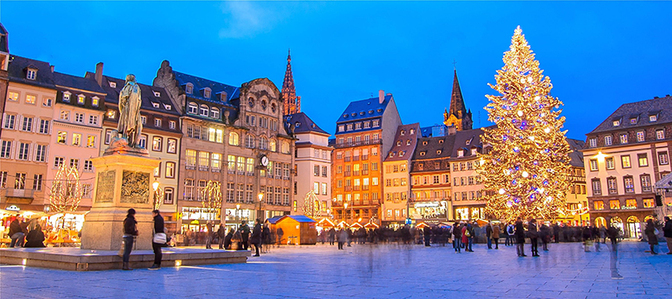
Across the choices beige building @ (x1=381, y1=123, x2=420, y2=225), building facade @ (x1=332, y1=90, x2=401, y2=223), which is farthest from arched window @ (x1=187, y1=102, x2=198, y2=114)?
beige building @ (x1=381, y1=123, x2=420, y2=225)

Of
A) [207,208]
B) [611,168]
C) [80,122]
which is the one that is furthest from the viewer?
[611,168]

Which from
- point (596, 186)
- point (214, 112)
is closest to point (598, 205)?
point (596, 186)

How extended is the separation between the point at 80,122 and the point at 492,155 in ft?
118

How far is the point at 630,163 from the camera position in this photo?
58000mm

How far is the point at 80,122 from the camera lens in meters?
48.2

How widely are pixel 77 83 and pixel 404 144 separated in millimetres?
45550

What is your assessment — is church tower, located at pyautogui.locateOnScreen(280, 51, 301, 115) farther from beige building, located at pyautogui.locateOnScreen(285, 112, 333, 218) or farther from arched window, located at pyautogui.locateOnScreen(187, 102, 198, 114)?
arched window, located at pyautogui.locateOnScreen(187, 102, 198, 114)

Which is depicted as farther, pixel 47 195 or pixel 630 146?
pixel 630 146

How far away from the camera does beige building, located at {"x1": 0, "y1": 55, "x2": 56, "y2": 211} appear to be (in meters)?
43.3

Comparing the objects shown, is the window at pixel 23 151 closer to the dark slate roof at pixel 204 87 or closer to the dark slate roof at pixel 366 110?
the dark slate roof at pixel 204 87

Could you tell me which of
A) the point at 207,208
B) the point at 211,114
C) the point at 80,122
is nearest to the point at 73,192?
the point at 80,122

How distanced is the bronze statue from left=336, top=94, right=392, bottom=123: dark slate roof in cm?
6530

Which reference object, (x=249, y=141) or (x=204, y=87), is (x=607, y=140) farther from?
(x=204, y=87)

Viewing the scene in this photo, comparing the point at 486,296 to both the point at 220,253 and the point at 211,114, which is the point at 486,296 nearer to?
the point at 220,253
